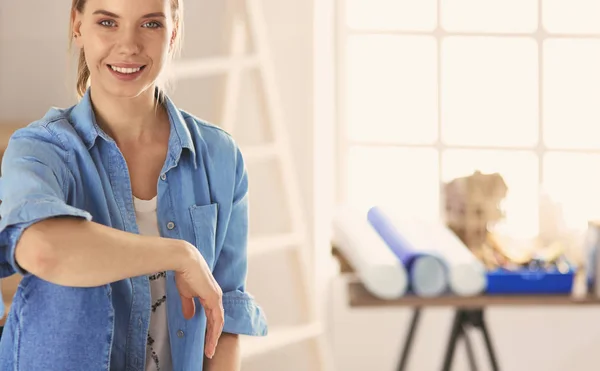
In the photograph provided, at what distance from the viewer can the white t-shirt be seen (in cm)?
156

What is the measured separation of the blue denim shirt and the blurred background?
5.53ft

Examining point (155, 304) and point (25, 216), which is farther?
point (155, 304)

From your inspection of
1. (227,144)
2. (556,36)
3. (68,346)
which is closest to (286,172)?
(556,36)

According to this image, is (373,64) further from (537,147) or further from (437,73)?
(537,147)

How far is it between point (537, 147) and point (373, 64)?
0.81 meters

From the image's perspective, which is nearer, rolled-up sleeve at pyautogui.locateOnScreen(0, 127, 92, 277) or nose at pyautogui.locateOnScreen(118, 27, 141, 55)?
rolled-up sleeve at pyautogui.locateOnScreen(0, 127, 92, 277)

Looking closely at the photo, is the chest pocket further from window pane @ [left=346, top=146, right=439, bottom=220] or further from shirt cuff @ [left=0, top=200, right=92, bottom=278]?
window pane @ [left=346, top=146, right=439, bottom=220]

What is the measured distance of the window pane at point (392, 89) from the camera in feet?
12.9

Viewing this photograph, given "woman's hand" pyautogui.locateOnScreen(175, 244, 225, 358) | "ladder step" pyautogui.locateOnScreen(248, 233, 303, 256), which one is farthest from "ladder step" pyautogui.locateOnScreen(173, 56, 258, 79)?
"woman's hand" pyautogui.locateOnScreen(175, 244, 225, 358)

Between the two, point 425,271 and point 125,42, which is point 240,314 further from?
point 125,42

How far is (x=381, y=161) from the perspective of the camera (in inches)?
157

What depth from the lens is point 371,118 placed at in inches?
156

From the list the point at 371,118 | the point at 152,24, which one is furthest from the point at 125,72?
the point at 371,118

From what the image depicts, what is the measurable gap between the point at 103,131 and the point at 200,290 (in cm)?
35
